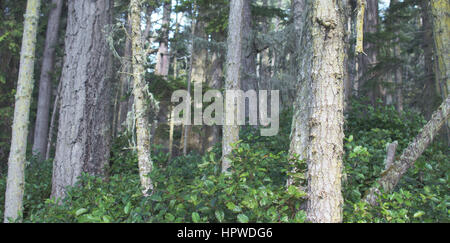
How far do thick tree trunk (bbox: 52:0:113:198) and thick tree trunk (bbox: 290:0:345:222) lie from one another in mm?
4470

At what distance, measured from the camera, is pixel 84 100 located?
6215mm

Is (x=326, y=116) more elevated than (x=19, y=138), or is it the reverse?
(x=326, y=116)

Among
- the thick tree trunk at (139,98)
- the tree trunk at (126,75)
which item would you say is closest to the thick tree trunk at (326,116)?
the thick tree trunk at (139,98)

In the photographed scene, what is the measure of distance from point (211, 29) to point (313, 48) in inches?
384

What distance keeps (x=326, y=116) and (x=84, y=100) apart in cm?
469

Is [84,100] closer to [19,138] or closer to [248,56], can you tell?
[19,138]

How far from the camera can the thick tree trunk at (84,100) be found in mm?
6109

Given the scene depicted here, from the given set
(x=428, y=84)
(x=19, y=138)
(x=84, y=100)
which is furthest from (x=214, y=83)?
(x=19, y=138)

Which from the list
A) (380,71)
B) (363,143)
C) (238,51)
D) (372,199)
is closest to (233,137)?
(238,51)

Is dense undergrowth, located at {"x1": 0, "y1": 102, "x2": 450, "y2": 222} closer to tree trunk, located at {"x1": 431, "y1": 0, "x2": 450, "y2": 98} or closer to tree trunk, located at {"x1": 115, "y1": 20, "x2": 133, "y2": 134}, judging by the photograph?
tree trunk, located at {"x1": 431, "y1": 0, "x2": 450, "y2": 98}

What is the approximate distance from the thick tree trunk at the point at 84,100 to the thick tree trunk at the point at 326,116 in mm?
4470

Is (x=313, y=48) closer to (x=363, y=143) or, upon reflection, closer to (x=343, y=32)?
(x=343, y=32)

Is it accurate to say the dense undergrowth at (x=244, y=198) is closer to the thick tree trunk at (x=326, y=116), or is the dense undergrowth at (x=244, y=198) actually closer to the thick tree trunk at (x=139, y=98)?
the thick tree trunk at (x=326, y=116)

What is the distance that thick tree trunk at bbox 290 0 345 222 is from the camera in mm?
2945
